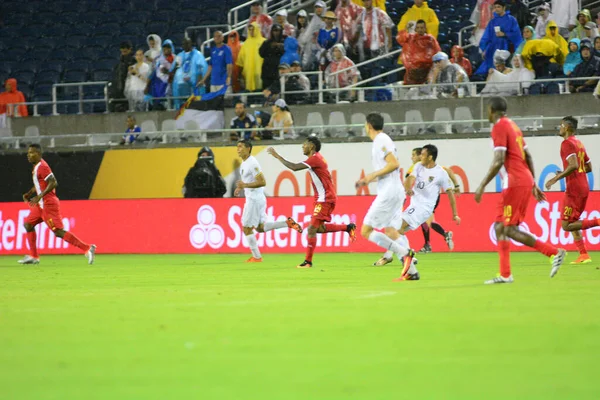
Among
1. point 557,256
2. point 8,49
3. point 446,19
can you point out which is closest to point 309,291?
point 557,256

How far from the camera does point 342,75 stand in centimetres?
2577

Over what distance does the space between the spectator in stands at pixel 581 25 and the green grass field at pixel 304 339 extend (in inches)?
470

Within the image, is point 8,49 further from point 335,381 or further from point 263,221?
point 335,381

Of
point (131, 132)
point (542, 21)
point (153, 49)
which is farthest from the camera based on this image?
point (153, 49)

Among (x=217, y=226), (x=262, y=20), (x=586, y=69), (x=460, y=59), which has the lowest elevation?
(x=217, y=226)

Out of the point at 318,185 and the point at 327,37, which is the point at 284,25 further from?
the point at 318,185

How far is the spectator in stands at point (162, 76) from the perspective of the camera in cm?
2752

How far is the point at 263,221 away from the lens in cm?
1958

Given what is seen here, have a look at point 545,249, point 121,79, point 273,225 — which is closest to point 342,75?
point 121,79

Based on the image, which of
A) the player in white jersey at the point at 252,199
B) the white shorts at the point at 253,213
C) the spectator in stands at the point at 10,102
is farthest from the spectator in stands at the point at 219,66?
the white shorts at the point at 253,213

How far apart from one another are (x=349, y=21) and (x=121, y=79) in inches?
260

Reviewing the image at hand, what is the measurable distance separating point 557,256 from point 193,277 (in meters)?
5.49

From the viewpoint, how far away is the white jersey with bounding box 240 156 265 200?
19.0 m

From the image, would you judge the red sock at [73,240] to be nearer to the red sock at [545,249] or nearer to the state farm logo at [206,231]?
the state farm logo at [206,231]
